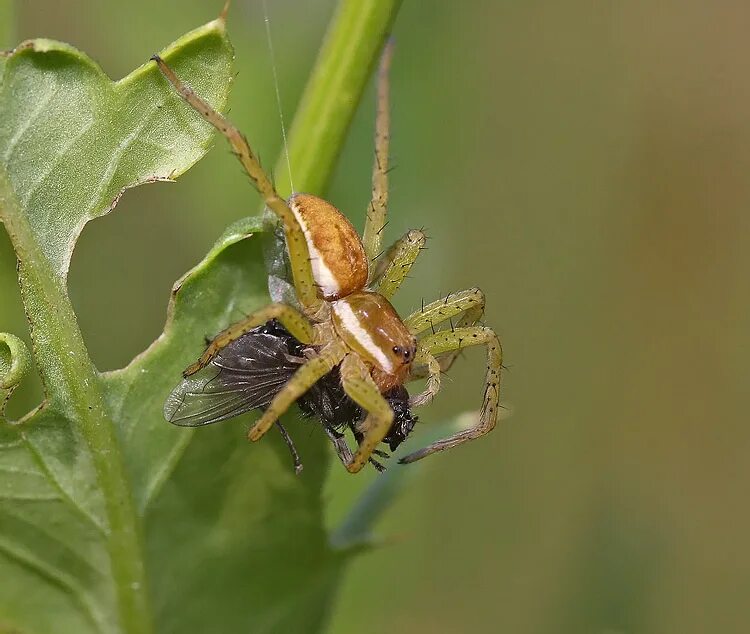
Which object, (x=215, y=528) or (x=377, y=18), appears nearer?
(x=377, y=18)

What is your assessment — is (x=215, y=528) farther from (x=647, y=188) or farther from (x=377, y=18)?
(x=647, y=188)

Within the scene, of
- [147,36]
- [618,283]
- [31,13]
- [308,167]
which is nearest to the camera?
[308,167]

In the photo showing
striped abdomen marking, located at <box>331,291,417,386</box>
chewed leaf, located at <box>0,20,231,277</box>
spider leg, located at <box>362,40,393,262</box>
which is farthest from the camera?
spider leg, located at <box>362,40,393,262</box>

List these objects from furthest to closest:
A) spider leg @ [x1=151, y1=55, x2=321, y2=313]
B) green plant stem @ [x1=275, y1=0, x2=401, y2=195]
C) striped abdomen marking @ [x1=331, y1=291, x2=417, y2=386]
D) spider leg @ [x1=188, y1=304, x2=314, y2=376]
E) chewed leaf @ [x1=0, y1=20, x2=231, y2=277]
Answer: striped abdomen marking @ [x1=331, y1=291, x2=417, y2=386]
spider leg @ [x1=151, y1=55, x2=321, y2=313]
spider leg @ [x1=188, y1=304, x2=314, y2=376]
green plant stem @ [x1=275, y1=0, x2=401, y2=195]
chewed leaf @ [x1=0, y1=20, x2=231, y2=277]

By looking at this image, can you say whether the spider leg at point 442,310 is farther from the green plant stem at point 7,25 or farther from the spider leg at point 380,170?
the green plant stem at point 7,25

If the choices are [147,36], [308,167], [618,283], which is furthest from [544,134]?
[308,167]

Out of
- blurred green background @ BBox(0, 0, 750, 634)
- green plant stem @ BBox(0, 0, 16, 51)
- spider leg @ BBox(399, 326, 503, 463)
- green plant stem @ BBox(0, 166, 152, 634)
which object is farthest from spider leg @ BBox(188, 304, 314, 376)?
blurred green background @ BBox(0, 0, 750, 634)

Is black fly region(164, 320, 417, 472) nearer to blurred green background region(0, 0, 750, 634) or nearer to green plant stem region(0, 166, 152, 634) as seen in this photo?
green plant stem region(0, 166, 152, 634)
